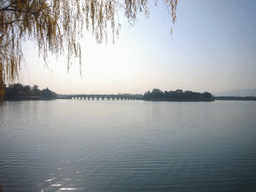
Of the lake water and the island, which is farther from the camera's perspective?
the island

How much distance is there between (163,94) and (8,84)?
429 ft

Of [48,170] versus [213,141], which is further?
[213,141]

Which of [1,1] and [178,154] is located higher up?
[1,1]

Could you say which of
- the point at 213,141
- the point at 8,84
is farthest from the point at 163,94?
the point at 8,84

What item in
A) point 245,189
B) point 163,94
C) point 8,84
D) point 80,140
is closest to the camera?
point 8,84

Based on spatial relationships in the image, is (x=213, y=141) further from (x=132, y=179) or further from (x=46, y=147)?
(x=46, y=147)

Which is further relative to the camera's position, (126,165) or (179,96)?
(179,96)

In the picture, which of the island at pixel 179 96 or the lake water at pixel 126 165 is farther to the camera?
the island at pixel 179 96

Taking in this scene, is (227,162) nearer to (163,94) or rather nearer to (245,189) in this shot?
(245,189)

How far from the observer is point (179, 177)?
6855 millimetres

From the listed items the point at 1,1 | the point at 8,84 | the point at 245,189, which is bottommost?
the point at 245,189

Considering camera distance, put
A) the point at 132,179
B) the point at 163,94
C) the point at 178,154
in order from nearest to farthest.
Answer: the point at 132,179
the point at 178,154
the point at 163,94

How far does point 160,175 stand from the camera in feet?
22.8

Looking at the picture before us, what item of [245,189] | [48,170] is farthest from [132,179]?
[245,189]
